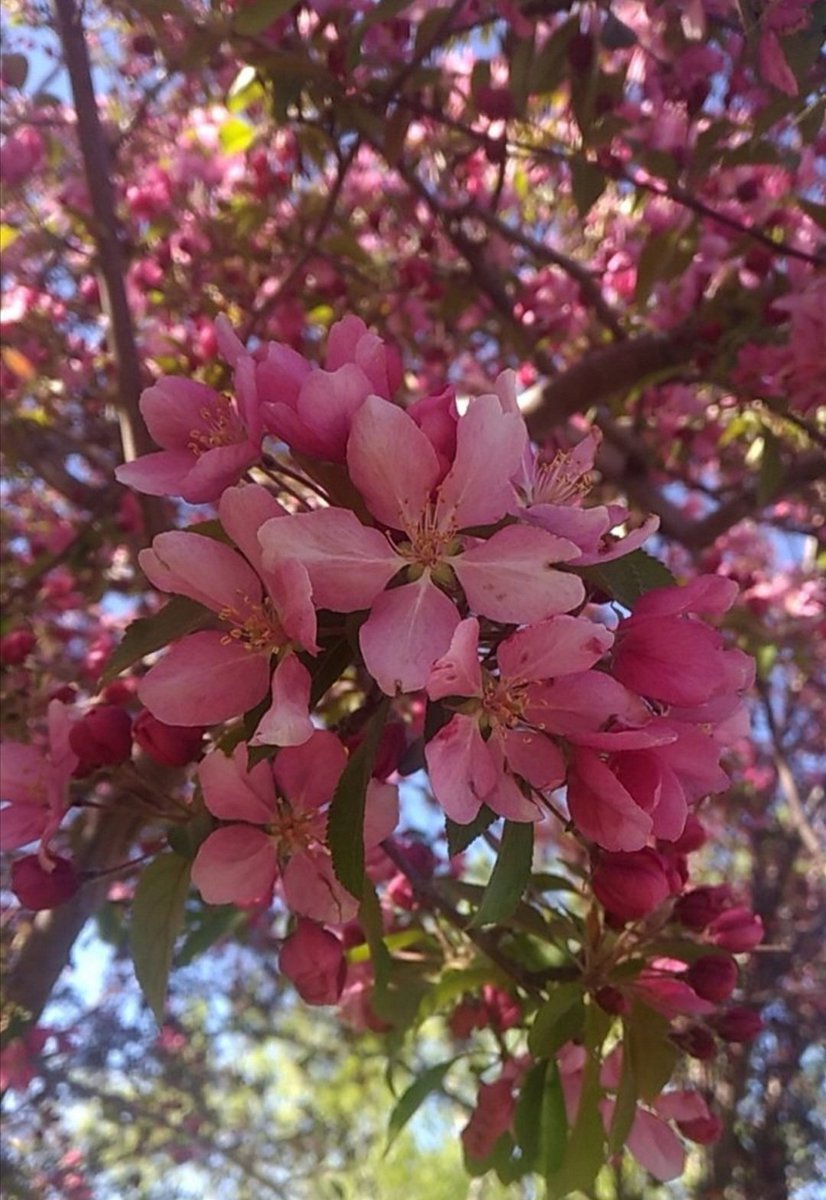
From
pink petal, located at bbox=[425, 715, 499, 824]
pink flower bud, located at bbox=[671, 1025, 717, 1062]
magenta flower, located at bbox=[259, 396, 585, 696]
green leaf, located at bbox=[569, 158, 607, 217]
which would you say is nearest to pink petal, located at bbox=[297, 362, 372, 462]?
magenta flower, located at bbox=[259, 396, 585, 696]

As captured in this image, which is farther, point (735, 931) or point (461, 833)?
point (735, 931)

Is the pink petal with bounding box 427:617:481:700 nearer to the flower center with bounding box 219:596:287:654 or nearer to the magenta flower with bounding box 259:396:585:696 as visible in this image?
the magenta flower with bounding box 259:396:585:696

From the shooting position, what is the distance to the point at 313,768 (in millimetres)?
956

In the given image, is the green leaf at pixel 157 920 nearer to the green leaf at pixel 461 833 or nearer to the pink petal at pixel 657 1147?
the green leaf at pixel 461 833

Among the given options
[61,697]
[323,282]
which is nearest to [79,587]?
[323,282]

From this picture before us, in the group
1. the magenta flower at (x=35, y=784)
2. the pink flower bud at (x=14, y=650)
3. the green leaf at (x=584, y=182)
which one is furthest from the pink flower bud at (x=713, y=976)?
the green leaf at (x=584, y=182)

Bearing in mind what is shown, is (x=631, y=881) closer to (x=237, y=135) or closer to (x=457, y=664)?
(x=457, y=664)

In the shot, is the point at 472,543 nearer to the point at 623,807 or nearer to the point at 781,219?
the point at 623,807

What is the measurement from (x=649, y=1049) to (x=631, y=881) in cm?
33

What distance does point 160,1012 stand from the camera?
1.06 meters

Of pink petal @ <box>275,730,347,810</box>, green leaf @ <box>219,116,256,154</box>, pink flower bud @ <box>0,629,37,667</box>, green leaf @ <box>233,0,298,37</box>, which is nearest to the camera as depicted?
pink petal @ <box>275,730,347,810</box>

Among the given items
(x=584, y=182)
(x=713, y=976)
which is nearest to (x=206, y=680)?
(x=713, y=976)

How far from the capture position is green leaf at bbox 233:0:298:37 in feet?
4.73

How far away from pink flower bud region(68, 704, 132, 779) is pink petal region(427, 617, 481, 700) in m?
0.44
